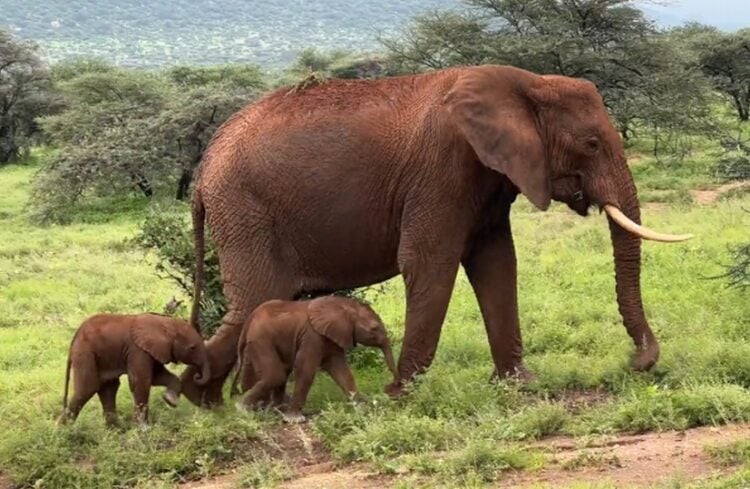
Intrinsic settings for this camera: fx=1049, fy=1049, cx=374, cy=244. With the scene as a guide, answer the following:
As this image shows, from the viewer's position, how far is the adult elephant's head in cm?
679

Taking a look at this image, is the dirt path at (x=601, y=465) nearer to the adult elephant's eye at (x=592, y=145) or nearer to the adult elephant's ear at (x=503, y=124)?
the adult elephant's ear at (x=503, y=124)

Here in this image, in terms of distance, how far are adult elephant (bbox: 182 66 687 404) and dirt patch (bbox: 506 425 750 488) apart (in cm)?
135

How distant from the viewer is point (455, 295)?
1155cm

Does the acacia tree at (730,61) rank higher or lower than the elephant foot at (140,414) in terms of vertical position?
lower

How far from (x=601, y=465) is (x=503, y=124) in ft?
7.99

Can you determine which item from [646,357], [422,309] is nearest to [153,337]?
[422,309]

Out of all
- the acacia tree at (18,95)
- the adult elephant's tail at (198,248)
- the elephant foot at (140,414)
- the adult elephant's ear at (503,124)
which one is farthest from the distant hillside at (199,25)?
the elephant foot at (140,414)

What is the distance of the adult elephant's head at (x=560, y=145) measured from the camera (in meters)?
6.79

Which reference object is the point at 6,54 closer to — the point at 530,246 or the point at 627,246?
the point at 530,246

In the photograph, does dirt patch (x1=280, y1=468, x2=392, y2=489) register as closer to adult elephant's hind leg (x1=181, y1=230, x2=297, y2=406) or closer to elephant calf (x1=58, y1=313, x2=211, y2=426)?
elephant calf (x1=58, y1=313, x2=211, y2=426)

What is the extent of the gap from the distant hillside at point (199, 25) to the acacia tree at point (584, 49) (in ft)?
301

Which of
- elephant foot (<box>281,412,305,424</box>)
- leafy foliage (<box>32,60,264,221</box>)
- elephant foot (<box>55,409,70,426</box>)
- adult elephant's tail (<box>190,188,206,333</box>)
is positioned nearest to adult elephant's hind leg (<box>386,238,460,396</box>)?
elephant foot (<box>281,412,305,424</box>)

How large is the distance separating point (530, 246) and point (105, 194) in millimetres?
13218

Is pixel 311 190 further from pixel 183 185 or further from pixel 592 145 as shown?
pixel 183 185
